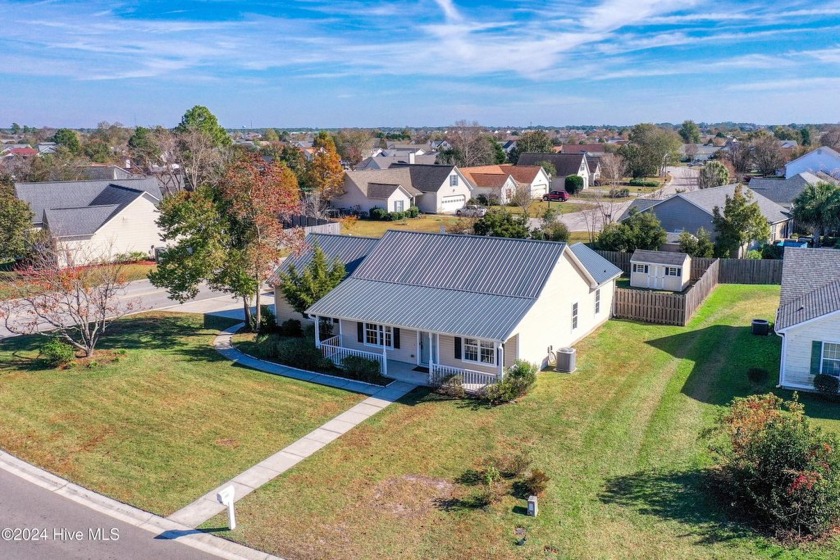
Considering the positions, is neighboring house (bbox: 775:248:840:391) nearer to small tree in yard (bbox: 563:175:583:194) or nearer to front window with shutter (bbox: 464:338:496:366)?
front window with shutter (bbox: 464:338:496:366)

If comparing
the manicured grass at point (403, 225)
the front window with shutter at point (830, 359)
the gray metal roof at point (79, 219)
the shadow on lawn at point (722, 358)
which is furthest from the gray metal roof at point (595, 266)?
the gray metal roof at point (79, 219)

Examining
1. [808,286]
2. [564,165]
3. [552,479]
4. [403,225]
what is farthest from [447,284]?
[564,165]

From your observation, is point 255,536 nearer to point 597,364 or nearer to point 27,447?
point 27,447

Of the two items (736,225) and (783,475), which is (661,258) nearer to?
(736,225)

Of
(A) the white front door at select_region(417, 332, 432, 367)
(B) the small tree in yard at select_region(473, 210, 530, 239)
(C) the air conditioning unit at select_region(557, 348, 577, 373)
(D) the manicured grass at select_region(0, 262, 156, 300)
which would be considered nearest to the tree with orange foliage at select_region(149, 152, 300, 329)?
(A) the white front door at select_region(417, 332, 432, 367)

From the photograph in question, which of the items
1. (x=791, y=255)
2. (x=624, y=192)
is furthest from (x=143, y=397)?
(x=624, y=192)

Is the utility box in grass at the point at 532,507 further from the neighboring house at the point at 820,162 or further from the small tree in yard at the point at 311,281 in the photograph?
the neighboring house at the point at 820,162

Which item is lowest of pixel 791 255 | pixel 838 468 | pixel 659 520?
pixel 659 520
